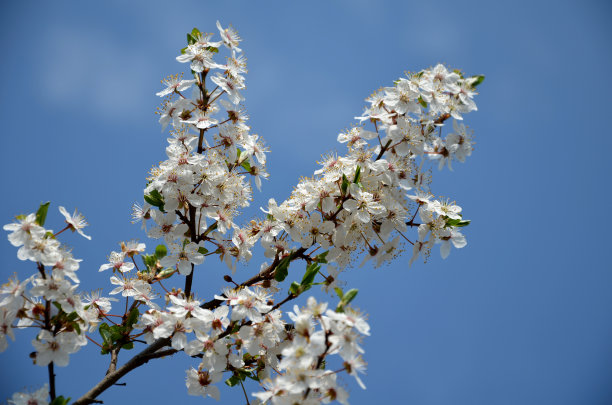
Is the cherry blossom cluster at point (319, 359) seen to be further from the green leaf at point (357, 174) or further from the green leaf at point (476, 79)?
the green leaf at point (476, 79)

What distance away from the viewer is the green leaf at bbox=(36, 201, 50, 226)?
231 cm

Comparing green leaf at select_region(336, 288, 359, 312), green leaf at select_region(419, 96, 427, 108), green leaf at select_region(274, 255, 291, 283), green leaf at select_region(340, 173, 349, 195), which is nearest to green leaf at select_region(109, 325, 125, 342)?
green leaf at select_region(274, 255, 291, 283)

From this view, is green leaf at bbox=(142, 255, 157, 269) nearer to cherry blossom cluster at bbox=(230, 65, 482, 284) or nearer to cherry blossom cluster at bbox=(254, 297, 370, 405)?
cherry blossom cluster at bbox=(230, 65, 482, 284)

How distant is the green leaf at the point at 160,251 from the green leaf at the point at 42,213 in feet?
2.36

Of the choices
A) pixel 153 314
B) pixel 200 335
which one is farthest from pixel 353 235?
pixel 153 314

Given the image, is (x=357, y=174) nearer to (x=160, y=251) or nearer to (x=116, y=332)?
(x=160, y=251)

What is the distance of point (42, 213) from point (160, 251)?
757mm

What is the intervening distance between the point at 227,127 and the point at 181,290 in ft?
3.44

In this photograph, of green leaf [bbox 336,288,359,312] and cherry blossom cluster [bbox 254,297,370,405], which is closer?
cherry blossom cluster [bbox 254,297,370,405]

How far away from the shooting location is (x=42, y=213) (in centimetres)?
232

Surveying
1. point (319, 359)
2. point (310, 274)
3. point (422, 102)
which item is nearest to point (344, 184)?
point (310, 274)

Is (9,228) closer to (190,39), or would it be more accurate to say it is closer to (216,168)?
(216,168)

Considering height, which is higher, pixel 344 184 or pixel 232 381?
pixel 344 184

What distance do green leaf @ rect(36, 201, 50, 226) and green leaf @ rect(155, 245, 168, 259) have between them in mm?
719
